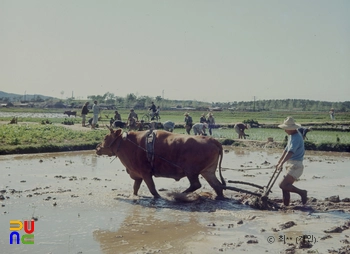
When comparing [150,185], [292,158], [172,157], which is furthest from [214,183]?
[292,158]

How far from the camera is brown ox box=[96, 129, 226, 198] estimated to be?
11414 mm

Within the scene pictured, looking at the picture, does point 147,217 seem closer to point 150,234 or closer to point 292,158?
point 150,234

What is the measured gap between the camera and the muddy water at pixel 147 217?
7750mm

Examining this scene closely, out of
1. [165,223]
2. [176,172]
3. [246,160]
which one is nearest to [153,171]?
[176,172]

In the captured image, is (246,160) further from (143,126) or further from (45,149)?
(143,126)

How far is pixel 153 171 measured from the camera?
11781mm

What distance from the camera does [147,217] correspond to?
9719mm

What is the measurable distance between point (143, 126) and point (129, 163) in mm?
17634

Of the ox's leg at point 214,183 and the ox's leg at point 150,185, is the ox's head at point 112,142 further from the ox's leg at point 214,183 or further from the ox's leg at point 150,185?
the ox's leg at point 214,183

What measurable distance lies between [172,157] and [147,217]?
2.22 m
